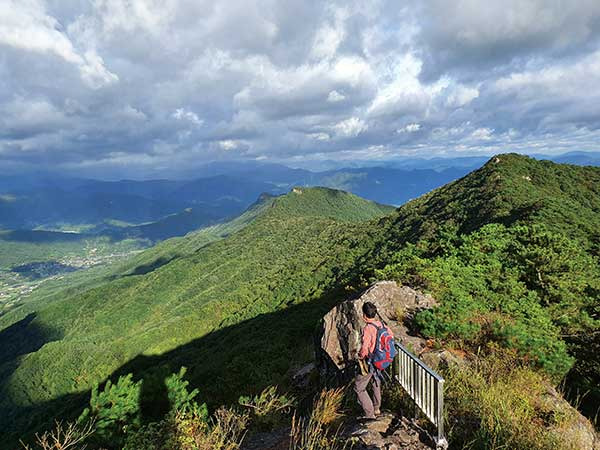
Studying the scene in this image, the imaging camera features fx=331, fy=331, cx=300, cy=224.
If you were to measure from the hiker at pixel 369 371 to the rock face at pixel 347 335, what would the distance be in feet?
2.10

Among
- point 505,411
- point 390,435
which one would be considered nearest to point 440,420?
point 390,435

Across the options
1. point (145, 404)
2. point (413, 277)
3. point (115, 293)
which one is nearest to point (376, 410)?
point (145, 404)

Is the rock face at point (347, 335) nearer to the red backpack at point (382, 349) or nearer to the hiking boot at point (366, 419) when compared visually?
the red backpack at point (382, 349)

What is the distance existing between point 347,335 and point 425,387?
13.5 ft

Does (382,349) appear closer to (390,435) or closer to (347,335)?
(390,435)

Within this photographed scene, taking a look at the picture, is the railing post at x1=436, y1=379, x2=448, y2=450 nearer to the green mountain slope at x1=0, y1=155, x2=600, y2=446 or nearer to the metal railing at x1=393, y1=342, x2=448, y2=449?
the metal railing at x1=393, y1=342, x2=448, y2=449

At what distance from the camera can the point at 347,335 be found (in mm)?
10023

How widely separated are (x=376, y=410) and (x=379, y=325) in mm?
1798

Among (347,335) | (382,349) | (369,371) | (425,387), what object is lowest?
(347,335)

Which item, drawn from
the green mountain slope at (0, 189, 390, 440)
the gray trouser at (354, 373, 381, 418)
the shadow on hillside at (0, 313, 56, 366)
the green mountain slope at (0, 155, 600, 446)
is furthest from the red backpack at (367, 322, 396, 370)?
the shadow on hillside at (0, 313, 56, 366)

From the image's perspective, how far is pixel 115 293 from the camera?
194 meters

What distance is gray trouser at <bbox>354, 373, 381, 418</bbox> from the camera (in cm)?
701

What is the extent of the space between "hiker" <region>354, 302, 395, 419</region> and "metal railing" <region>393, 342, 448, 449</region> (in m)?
0.55

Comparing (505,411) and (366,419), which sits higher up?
(505,411)
